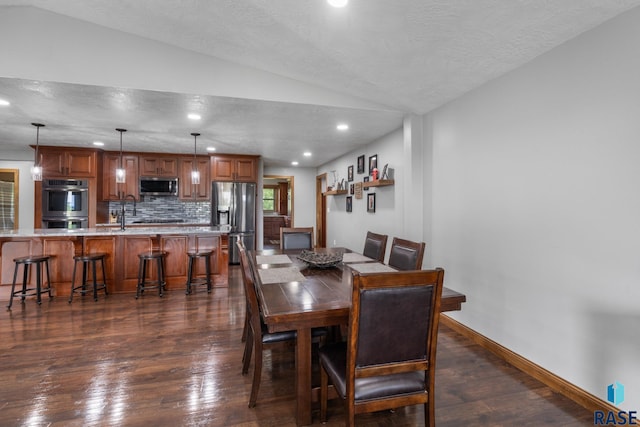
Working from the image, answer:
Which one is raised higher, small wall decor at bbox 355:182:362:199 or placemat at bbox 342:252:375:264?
small wall decor at bbox 355:182:362:199

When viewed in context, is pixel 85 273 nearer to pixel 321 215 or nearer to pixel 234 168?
pixel 234 168

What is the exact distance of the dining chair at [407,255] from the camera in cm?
234

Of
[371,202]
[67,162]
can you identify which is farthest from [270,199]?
[371,202]

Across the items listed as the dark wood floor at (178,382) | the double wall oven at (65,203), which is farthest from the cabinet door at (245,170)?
the dark wood floor at (178,382)

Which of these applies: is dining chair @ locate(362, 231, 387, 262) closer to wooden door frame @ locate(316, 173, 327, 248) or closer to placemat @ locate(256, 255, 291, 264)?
placemat @ locate(256, 255, 291, 264)

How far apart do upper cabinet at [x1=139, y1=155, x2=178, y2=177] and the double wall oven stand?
1.00 metres

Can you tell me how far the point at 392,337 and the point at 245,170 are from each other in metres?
5.46

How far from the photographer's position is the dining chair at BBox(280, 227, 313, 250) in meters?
3.58

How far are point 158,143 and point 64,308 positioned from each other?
2891mm

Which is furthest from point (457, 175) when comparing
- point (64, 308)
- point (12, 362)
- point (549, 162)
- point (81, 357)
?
point (64, 308)

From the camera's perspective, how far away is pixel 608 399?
1.80m

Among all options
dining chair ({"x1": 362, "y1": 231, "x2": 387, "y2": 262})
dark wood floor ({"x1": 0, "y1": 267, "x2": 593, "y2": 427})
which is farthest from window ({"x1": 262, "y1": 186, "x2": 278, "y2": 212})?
dining chair ({"x1": 362, "y1": 231, "x2": 387, "y2": 262})

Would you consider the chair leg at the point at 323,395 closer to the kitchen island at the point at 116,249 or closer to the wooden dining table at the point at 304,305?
the wooden dining table at the point at 304,305

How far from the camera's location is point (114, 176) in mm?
5977
